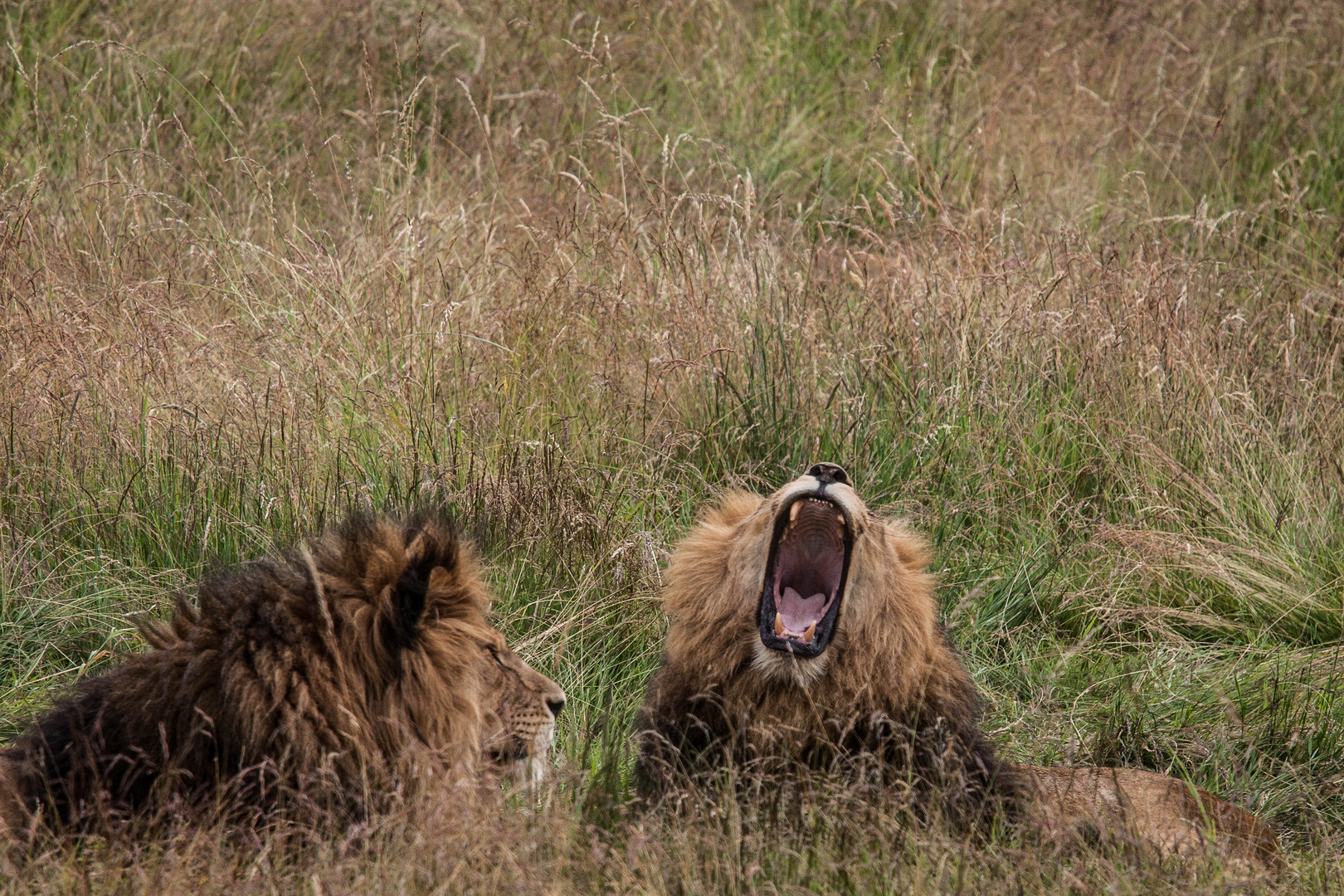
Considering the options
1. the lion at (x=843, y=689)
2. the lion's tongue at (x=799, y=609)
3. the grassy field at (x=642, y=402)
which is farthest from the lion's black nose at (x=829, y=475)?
the grassy field at (x=642, y=402)

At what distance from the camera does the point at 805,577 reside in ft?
14.3

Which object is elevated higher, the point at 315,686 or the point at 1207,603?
the point at 315,686

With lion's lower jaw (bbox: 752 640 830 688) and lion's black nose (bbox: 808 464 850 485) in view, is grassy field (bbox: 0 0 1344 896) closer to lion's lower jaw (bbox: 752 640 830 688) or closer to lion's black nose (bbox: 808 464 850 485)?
lion's lower jaw (bbox: 752 640 830 688)

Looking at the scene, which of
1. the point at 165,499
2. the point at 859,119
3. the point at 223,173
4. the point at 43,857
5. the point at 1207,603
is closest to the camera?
the point at 43,857

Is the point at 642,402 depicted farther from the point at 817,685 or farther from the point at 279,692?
the point at 279,692

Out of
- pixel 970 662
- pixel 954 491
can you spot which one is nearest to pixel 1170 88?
pixel 954 491

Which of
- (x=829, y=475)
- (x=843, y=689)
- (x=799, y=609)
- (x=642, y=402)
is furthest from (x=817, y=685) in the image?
(x=642, y=402)

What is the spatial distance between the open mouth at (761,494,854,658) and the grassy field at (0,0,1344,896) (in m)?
0.49

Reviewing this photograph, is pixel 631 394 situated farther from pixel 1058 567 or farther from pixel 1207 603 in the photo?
pixel 1207 603

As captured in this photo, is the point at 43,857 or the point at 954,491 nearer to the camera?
the point at 43,857

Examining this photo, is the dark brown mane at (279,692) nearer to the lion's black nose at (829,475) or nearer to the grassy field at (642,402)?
the grassy field at (642,402)

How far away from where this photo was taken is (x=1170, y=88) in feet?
29.8

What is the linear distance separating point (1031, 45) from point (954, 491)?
5009mm

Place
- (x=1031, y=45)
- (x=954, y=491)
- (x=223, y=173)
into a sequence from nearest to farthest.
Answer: (x=954, y=491)
(x=223, y=173)
(x=1031, y=45)
